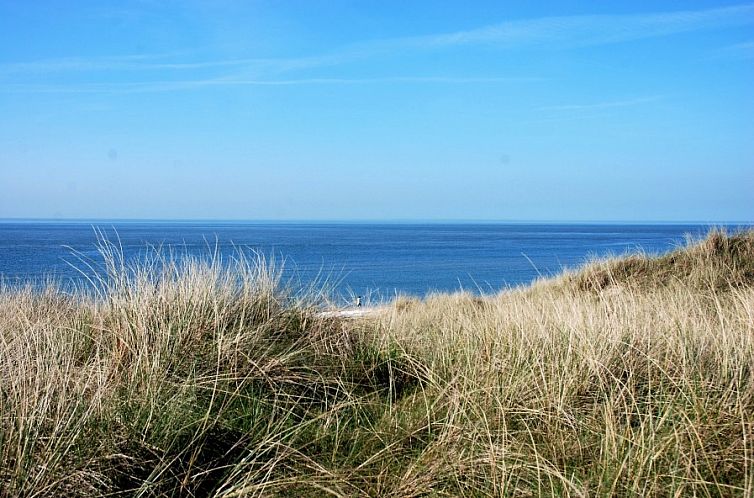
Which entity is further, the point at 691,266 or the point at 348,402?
the point at 691,266

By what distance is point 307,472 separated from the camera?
2.97 metres

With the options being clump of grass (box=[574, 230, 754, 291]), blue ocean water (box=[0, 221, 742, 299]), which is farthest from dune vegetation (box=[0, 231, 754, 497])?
clump of grass (box=[574, 230, 754, 291])

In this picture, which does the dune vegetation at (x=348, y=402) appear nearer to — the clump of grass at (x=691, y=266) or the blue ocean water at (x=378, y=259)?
the blue ocean water at (x=378, y=259)

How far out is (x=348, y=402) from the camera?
3.57m

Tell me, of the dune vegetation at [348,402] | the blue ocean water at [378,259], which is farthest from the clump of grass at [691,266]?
the dune vegetation at [348,402]

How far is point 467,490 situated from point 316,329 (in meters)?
2.40

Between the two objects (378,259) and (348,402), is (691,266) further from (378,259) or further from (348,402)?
(378,259)

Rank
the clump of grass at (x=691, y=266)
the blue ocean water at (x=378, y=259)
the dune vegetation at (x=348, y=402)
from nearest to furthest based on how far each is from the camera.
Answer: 1. the dune vegetation at (x=348, y=402)
2. the clump of grass at (x=691, y=266)
3. the blue ocean water at (x=378, y=259)

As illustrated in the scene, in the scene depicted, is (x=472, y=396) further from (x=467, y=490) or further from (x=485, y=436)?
(x=467, y=490)

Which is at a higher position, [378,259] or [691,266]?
[691,266]

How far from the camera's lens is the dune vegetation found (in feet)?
8.55

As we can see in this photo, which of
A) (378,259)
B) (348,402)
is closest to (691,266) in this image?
(348,402)

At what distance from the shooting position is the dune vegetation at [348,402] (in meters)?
2.61

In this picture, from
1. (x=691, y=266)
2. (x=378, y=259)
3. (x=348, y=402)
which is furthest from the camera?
(x=378, y=259)
